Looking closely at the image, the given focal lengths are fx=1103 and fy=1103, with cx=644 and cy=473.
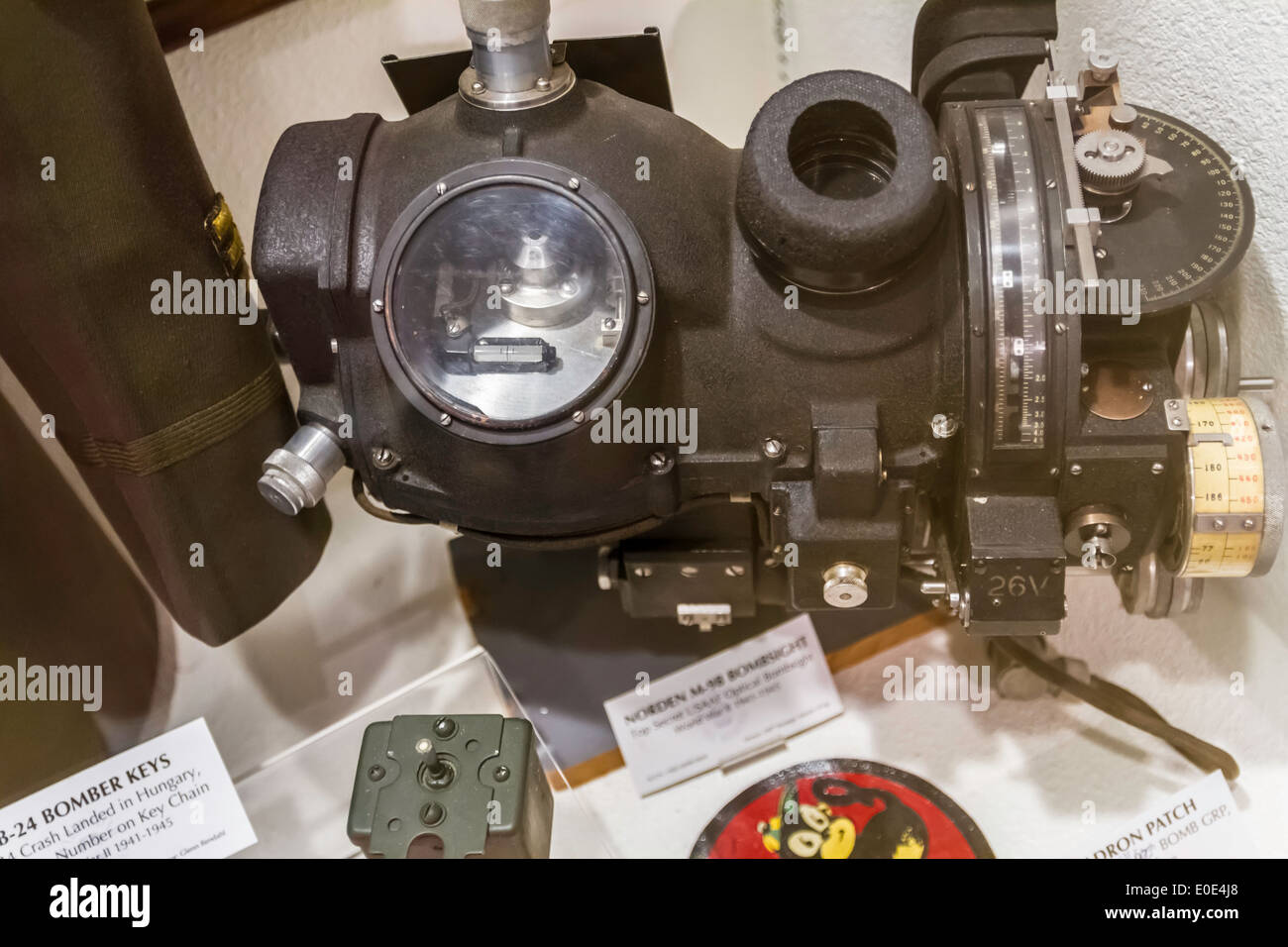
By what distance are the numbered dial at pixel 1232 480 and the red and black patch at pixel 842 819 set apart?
1.13ft

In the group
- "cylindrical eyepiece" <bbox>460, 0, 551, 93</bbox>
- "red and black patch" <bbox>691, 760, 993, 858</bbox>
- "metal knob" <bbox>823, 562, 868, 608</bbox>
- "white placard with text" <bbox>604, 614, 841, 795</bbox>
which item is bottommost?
"red and black patch" <bbox>691, 760, 993, 858</bbox>

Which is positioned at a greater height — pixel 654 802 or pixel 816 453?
pixel 816 453

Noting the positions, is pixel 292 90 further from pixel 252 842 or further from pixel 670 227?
pixel 252 842

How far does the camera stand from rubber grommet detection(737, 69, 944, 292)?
30.5 inches

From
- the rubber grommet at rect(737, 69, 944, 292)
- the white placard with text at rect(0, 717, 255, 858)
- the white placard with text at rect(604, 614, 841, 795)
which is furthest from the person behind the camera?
the white placard with text at rect(604, 614, 841, 795)

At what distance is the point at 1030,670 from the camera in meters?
1.09

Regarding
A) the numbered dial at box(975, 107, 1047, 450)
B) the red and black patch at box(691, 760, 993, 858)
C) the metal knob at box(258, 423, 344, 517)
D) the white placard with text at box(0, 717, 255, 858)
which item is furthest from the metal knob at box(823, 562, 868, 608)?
the white placard with text at box(0, 717, 255, 858)

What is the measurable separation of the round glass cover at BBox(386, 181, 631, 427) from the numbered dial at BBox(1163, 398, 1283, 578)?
1.46 ft

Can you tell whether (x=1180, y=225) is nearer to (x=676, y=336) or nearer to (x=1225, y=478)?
(x=1225, y=478)

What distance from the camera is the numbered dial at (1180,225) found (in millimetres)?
815

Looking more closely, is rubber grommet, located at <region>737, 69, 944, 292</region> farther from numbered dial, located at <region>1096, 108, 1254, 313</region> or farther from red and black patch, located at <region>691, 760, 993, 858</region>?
red and black patch, located at <region>691, 760, 993, 858</region>

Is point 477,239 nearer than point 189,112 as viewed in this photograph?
Yes
